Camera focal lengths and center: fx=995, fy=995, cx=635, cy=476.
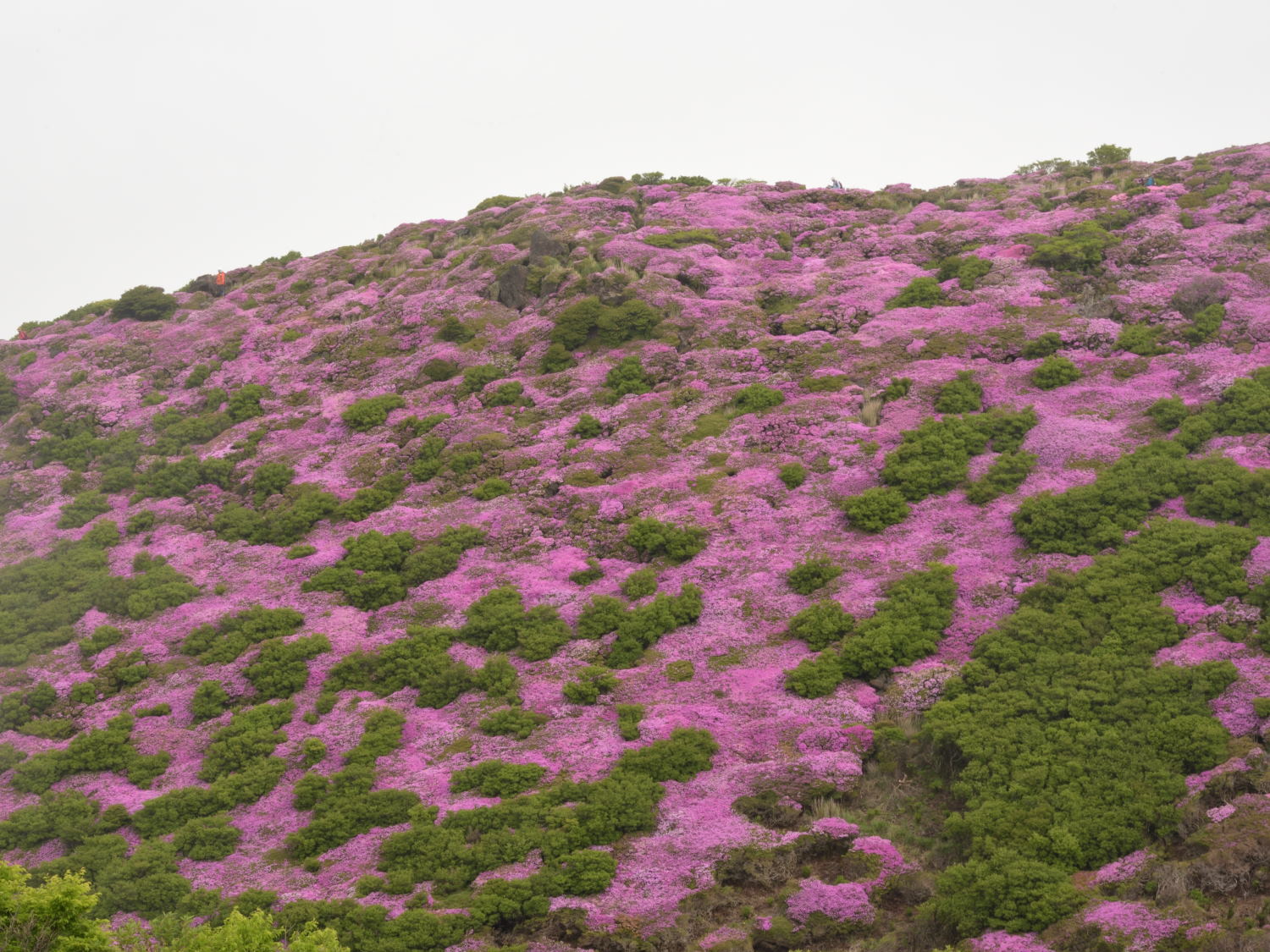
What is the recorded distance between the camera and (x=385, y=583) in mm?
24750

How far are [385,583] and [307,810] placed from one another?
6812 millimetres

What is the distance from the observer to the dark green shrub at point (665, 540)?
78.1 feet

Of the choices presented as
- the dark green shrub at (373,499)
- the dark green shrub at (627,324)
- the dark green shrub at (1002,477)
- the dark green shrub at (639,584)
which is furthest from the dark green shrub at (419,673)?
the dark green shrub at (627,324)

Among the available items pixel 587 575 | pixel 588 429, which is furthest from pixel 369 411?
pixel 587 575

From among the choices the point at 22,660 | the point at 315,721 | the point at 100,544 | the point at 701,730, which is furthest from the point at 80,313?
the point at 701,730

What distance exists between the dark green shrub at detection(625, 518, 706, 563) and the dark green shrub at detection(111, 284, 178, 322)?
2758 centimetres

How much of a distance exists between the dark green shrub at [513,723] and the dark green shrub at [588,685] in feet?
2.45

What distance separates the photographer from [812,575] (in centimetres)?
2230

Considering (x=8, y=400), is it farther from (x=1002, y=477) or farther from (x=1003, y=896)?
(x=1003, y=896)

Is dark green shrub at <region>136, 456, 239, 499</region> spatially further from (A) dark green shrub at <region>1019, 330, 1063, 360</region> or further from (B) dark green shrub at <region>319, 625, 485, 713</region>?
(A) dark green shrub at <region>1019, 330, 1063, 360</region>

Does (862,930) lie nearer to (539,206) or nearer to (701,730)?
(701,730)

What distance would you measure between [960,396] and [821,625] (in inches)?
367

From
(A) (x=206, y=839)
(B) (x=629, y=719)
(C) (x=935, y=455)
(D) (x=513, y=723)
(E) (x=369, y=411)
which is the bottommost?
(A) (x=206, y=839)

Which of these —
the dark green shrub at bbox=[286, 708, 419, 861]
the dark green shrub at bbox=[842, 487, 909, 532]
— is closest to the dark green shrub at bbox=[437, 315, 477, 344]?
the dark green shrub at bbox=[842, 487, 909, 532]
